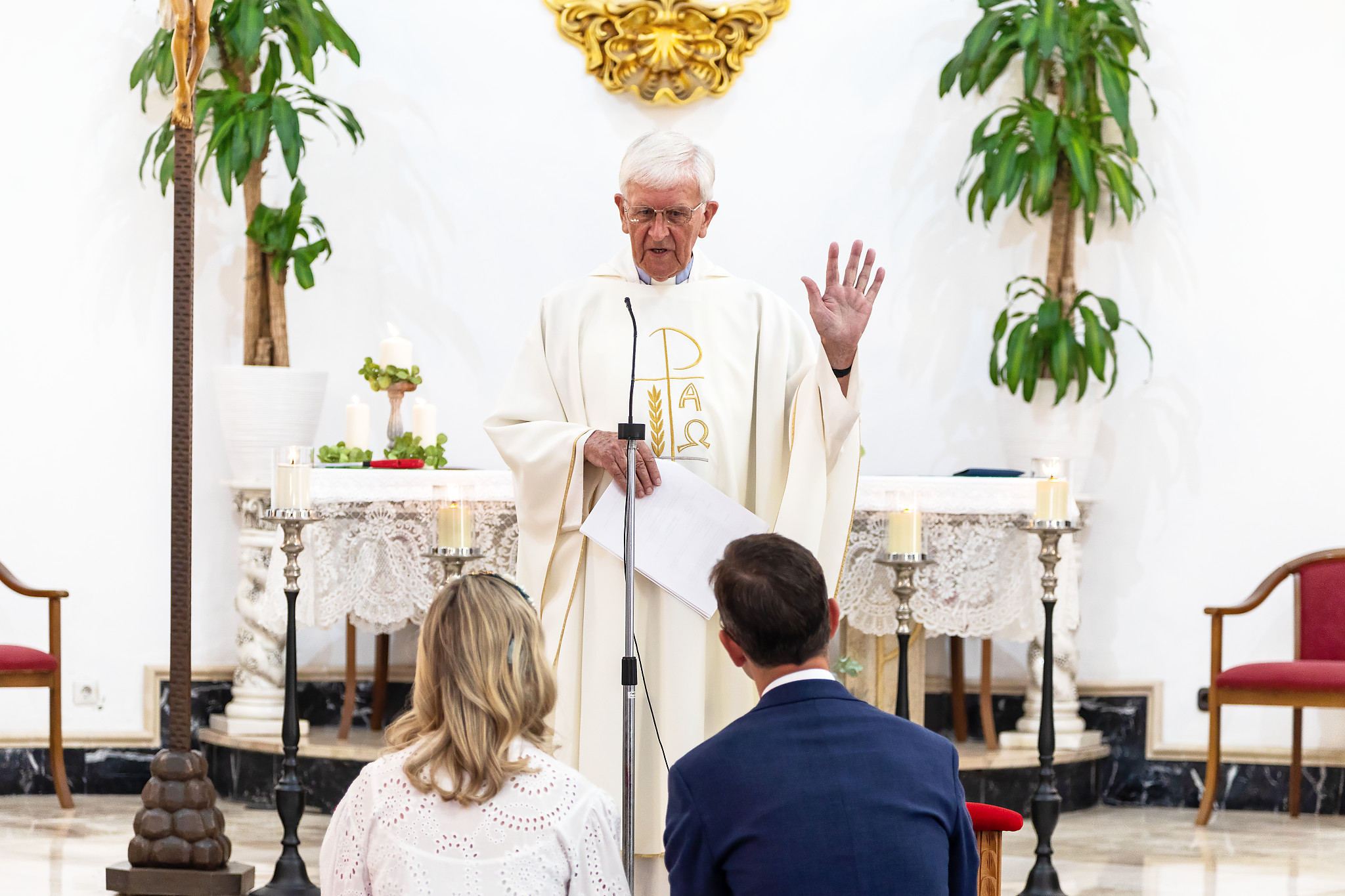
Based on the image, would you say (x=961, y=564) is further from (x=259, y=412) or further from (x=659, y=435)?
(x=259, y=412)

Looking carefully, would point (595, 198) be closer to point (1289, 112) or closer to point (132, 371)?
point (132, 371)

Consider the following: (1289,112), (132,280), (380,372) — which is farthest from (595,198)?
Result: (1289,112)

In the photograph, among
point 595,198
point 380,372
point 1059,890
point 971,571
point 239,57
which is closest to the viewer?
point 1059,890

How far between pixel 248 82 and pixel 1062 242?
10.2 ft

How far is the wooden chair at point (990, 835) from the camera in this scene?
260 cm

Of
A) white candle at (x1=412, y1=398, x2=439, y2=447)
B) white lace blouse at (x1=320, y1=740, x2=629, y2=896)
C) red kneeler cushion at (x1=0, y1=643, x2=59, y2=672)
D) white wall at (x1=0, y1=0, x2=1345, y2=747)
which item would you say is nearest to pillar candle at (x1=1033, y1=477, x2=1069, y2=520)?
red kneeler cushion at (x1=0, y1=643, x2=59, y2=672)

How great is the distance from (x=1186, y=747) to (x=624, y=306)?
3486 mm

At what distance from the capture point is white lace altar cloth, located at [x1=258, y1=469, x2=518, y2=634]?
4703 millimetres

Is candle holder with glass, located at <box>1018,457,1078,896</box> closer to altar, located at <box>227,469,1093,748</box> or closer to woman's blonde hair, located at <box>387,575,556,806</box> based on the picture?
altar, located at <box>227,469,1093,748</box>

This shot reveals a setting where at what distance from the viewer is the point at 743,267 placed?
5812mm

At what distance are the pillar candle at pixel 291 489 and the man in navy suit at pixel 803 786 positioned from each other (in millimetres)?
2328

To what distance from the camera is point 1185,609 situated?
5.60 meters

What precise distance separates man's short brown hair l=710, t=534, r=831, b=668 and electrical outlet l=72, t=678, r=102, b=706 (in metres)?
4.55

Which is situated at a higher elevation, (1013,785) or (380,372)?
(380,372)
